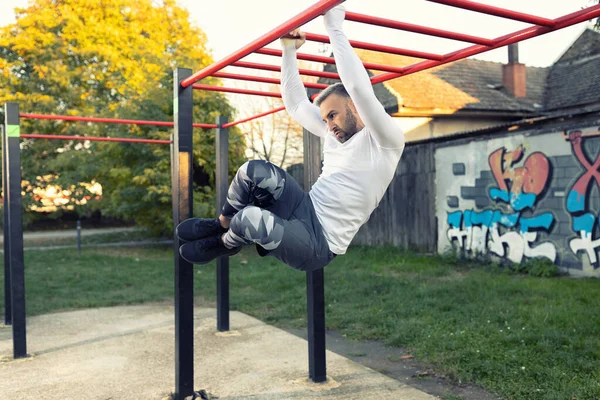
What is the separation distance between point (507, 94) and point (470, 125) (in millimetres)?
2172

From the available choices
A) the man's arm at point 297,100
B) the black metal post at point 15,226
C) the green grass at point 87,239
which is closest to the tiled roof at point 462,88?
the green grass at point 87,239

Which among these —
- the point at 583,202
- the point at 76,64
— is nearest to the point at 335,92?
the point at 583,202

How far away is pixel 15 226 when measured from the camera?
4.35 m

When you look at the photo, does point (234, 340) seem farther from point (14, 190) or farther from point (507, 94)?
point (507, 94)

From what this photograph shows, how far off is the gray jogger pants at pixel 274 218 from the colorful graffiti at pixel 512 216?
6091mm

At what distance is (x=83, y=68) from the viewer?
17.3 meters

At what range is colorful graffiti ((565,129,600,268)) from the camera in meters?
6.99

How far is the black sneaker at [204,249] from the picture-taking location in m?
2.61

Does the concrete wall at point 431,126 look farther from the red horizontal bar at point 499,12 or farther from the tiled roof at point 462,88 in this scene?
the red horizontal bar at point 499,12

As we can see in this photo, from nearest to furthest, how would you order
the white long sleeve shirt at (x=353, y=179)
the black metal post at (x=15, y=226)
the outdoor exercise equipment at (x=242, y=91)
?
the outdoor exercise equipment at (x=242, y=91) → the white long sleeve shirt at (x=353, y=179) → the black metal post at (x=15, y=226)

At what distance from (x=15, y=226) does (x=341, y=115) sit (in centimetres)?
299

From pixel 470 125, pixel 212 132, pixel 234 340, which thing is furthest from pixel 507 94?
pixel 234 340

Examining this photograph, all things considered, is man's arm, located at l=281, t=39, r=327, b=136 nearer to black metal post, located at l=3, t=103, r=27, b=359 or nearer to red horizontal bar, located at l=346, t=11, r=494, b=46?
red horizontal bar, located at l=346, t=11, r=494, b=46

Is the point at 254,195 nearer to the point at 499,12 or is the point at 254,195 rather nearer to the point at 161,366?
the point at 499,12
